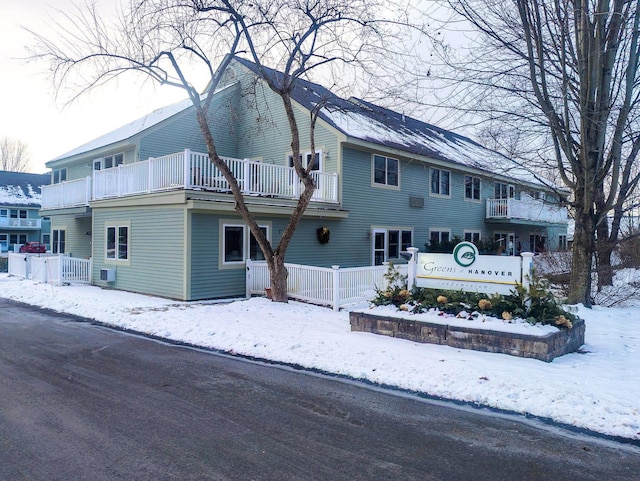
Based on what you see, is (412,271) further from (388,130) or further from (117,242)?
(388,130)

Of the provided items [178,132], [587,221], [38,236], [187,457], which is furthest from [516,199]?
[38,236]

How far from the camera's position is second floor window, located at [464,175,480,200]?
967 inches

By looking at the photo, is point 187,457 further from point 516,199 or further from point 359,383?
point 516,199

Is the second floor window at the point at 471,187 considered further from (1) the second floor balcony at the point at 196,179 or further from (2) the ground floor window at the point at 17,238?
(2) the ground floor window at the point at 17,238

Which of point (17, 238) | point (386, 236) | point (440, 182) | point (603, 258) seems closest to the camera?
point (603, 258)

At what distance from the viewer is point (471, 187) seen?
2503cm

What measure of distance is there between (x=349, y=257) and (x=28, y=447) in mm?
14670

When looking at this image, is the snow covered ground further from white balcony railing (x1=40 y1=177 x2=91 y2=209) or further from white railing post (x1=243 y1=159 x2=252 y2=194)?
white balcony railing (x1=40 y1=177 x2=91 y2=209)

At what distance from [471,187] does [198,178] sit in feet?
52.8

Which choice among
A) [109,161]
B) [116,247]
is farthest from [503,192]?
[116,247]

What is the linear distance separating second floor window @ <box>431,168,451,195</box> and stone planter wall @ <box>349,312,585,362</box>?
1455 centimetres

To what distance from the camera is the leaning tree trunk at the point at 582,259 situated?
1172 centimetres

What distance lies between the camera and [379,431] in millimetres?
4723

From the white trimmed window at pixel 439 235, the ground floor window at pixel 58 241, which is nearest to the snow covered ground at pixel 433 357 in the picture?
the white trimmed window at pixel 439 235
